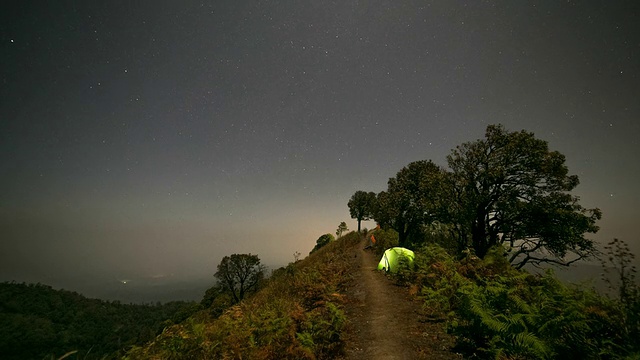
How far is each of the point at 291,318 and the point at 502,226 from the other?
17.5m

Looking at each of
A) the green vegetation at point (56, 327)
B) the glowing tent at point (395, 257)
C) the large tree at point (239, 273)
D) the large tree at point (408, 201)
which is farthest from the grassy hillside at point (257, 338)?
the green vegetation at point (56, 327)

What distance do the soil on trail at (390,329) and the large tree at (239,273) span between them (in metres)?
41.7

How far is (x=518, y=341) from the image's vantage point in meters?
5.92

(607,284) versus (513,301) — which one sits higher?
(607,284)

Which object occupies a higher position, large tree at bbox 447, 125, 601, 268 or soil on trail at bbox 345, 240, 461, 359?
large tree at bbox 447, 125, 601, 268

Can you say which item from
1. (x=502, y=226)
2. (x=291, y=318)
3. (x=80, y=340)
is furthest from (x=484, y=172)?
(x=80, y=340)

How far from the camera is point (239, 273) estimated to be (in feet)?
169

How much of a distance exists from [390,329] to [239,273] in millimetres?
47563

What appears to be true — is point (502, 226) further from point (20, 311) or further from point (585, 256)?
point (20, 311)

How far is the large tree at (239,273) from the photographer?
50.8m

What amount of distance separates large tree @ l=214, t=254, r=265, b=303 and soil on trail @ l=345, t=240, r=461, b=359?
41733mm

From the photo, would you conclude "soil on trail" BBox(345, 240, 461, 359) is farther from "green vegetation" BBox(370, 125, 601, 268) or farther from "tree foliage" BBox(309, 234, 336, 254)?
"tree foliage" BBox(309, 234, 336, 254)

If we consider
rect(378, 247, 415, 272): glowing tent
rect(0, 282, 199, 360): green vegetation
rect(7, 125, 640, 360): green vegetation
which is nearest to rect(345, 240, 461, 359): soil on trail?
rect(7, 125, 640, 360): green vegetation

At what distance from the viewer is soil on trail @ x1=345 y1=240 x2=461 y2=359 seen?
25.5 ft
